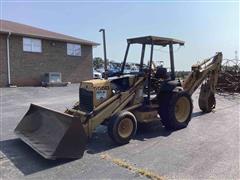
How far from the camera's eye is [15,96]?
1700cm

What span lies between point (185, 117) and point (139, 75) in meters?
1.96

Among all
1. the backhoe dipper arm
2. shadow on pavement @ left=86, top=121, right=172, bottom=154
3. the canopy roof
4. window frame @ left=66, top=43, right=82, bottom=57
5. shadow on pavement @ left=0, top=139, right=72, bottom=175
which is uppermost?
window frame @ left=66, top=43, right=82, bottom=57

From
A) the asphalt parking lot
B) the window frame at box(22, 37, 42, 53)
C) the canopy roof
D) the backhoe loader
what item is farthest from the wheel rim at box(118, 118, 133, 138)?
the window frame at box(22, 37, 42, 53)

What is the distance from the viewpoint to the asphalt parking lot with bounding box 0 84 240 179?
487cm

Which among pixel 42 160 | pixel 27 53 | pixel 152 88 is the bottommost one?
pixel 42 160

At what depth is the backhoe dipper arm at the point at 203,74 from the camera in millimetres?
9702

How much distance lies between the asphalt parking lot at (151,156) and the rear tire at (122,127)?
0.56 ft

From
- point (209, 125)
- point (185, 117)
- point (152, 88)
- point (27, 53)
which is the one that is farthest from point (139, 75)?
point (27, 53)

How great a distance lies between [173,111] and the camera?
25.8ft

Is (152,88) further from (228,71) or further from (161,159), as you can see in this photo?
(228,71)

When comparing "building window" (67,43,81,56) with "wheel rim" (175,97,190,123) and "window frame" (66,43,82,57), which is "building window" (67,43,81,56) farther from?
"wheel rim" (175,97,190,123)

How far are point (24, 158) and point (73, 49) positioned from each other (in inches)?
816

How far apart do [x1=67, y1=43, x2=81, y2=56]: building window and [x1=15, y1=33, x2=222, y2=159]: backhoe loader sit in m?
17.4

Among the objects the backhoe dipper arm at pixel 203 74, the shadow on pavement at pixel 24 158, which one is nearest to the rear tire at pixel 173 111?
the backhoe dipper arm at pixel 203 74
